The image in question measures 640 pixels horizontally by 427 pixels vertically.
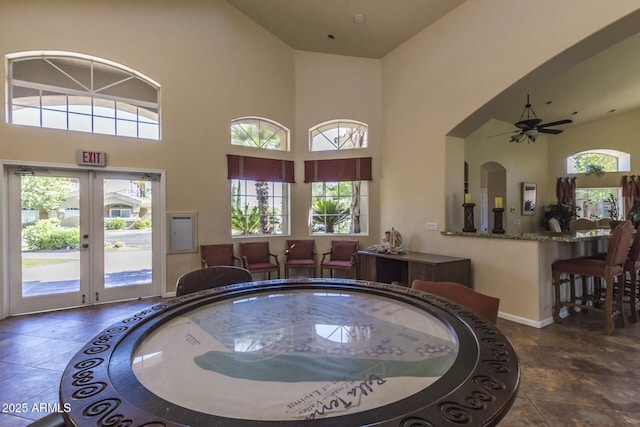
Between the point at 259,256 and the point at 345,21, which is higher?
the point at 345,21

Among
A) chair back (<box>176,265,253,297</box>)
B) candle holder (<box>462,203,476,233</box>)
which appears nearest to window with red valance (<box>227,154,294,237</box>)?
candle holder (<box>462,203,476,233</box>)

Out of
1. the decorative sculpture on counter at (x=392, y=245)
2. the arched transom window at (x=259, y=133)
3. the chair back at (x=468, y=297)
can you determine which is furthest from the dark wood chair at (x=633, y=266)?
the arched transom window at (x=259, y=133)

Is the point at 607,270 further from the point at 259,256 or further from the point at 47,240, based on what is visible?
the point at 47,240

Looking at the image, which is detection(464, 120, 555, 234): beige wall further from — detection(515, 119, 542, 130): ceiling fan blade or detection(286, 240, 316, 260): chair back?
detection(286, 240, 316, 260): chair back

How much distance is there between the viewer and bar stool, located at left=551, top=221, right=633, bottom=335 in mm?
3131

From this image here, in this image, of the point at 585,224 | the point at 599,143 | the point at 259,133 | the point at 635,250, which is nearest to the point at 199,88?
the point at 259,133

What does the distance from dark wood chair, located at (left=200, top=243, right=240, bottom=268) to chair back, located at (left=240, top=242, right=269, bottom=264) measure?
182 millimetres

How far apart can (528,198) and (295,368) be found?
8.96 m

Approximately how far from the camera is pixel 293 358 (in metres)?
1.05

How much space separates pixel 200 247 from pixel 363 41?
166 inches

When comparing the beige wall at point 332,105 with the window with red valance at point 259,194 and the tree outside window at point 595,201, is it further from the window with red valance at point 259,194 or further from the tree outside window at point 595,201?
the tree outside window at point 595,201

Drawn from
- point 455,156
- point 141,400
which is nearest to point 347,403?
point 141,400

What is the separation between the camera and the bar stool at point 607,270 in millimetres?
3131

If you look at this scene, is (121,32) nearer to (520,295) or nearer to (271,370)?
(271,370)
